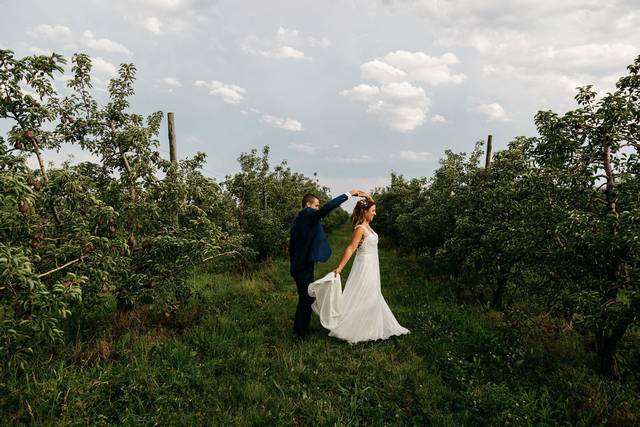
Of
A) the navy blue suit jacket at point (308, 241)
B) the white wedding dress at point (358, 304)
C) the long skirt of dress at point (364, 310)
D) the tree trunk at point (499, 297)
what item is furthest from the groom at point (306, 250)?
the tree trunk at point (499, 297)

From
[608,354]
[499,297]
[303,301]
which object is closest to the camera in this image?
[608,354]

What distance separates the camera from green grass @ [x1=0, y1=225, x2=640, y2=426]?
4.87 m

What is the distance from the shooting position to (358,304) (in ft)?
24.2

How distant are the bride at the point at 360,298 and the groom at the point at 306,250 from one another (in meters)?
0.23

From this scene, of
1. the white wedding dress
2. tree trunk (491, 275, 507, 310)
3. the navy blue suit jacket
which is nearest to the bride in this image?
the white wedding dress

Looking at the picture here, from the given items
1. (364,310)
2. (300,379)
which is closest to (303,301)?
(364,310)

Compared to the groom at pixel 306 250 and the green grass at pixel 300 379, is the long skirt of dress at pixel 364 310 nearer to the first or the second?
the green grass at pixel 300 379

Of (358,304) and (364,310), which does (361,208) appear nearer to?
(358,304)

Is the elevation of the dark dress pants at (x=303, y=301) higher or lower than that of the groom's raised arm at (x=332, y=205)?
lower

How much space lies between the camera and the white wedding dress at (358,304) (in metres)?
7.14

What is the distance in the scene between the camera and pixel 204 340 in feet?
21.7

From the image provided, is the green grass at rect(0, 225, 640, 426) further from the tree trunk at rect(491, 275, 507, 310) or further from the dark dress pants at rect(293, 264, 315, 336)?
the tree trunk at rect(491, 275, 507, 310)

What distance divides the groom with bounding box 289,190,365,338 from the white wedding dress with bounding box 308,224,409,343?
0.71ft

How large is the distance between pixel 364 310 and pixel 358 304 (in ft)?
0.56
